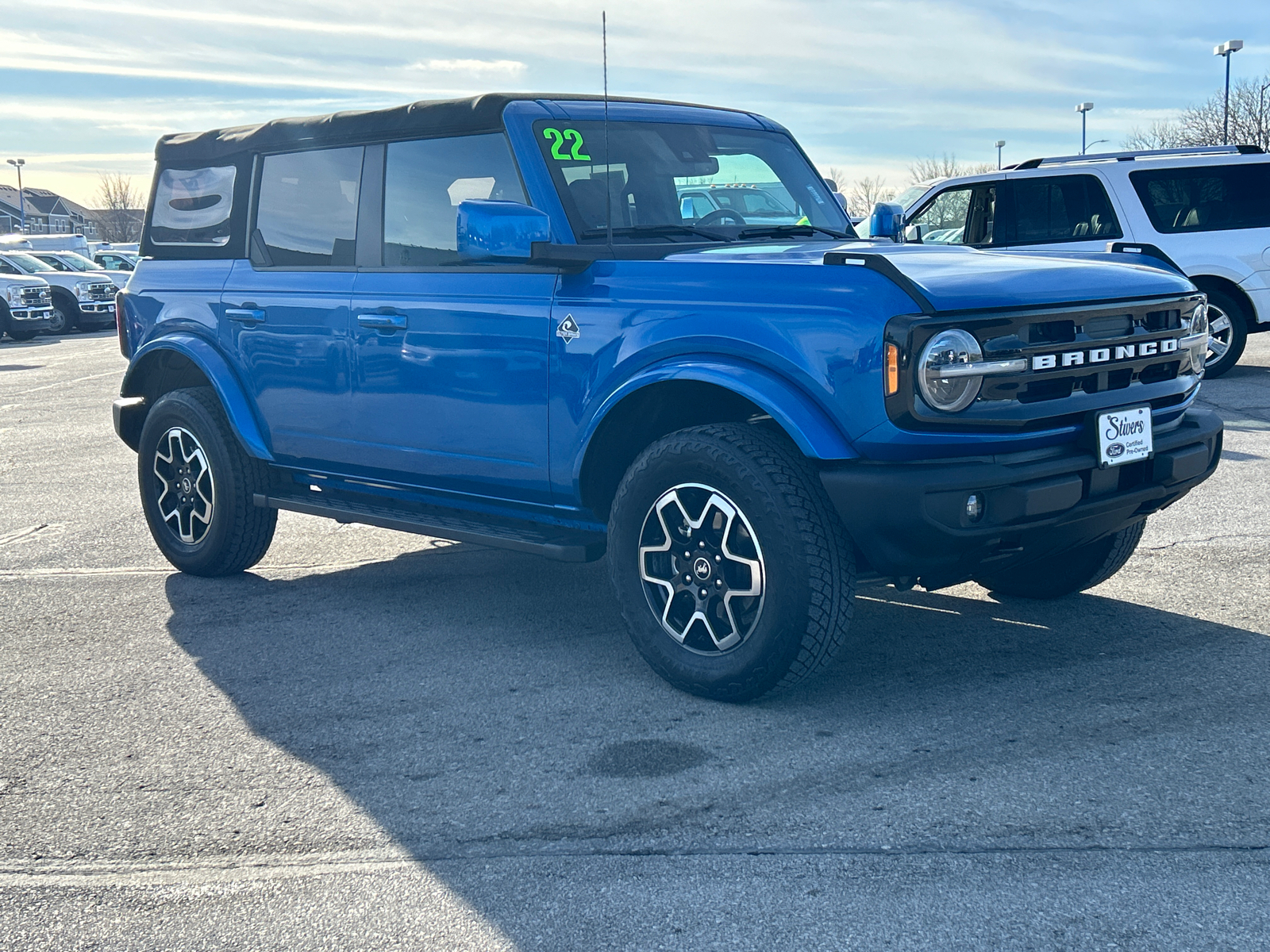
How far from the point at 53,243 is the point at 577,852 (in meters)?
60.8

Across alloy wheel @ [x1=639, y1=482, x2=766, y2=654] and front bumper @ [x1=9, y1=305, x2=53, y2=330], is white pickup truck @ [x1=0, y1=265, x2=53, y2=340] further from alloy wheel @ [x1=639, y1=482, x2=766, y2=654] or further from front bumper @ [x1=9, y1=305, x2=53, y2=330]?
alloy wheel @ [x1=639, y1=482, x2=766, y2=654]

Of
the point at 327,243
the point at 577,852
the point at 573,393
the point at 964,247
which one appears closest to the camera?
the point at 577,852

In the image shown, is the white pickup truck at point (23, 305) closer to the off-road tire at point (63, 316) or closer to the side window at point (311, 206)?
the off-road tire at point (63, 316)

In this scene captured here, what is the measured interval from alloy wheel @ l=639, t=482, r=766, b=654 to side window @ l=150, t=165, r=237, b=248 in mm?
2937

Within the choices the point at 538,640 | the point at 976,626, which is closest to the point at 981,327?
the point at 976,626

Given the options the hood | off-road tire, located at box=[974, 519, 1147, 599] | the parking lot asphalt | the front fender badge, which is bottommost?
the parking lot asphalt

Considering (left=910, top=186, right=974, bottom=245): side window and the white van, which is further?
the white van

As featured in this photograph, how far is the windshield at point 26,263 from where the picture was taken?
27.7m

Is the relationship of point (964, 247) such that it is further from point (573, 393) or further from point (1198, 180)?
point (1198, 180)

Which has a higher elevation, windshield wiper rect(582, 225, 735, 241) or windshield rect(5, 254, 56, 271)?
windshield rect(5, 254, 56, 271)

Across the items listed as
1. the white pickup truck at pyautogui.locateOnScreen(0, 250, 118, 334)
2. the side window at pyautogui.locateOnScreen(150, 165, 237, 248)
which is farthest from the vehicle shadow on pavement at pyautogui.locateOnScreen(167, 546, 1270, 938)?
the white pickup truck at pyautogui.locateOnScreen(0, 250, 118, 334)

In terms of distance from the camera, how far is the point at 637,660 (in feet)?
15.6

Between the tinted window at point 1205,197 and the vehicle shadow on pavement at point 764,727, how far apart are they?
25.1ft

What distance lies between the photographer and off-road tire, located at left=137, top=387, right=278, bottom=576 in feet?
19.6
